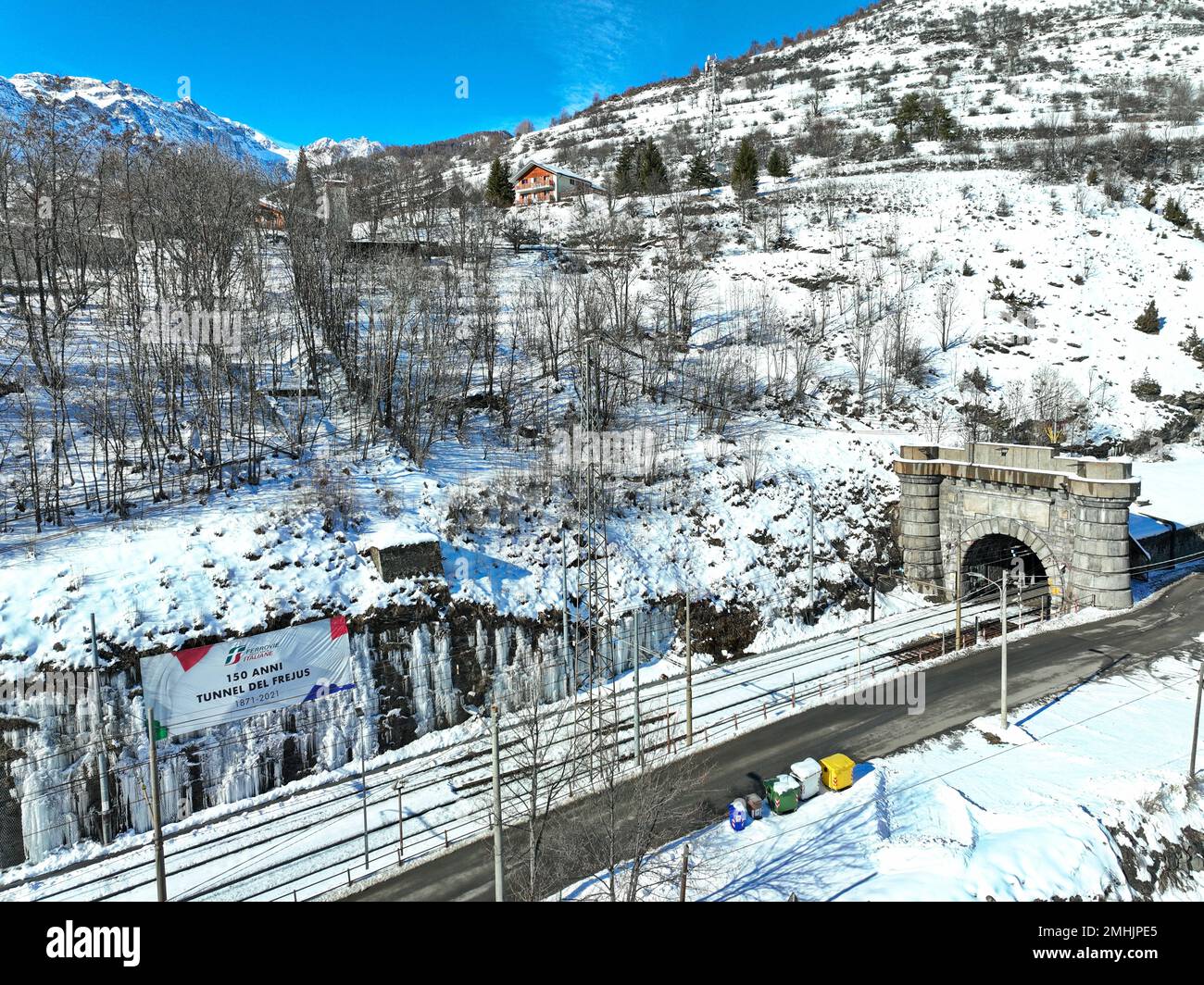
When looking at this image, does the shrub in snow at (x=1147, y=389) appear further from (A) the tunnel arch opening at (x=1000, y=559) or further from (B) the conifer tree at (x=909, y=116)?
(B) the conifer tree at (x=909, y=116)

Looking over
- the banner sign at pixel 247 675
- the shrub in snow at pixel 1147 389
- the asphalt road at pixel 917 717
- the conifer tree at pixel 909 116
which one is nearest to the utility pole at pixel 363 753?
the banner sign at pixel 247 675

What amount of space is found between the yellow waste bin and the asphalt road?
1.44 metres

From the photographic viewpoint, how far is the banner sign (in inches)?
825

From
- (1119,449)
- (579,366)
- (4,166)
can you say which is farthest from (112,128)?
(1119,449)

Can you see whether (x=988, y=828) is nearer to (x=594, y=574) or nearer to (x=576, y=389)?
(x=594, y=574)

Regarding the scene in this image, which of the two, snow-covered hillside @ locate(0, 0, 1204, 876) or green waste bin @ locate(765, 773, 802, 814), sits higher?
snow-covered hillside @ locate(0, 0, 1204, 876)

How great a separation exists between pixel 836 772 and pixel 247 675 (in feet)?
64.6

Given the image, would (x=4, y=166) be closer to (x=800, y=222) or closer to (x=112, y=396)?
(x=112, y=396)

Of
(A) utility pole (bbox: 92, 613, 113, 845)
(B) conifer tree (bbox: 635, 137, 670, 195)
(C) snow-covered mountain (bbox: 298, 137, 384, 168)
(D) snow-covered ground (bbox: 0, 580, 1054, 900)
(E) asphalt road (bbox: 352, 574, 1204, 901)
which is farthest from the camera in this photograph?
(C) snow-covered mountain (bbox: 298, 137, 384, 168)

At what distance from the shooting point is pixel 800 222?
7950 cm

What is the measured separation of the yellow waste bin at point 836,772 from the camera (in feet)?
70.4

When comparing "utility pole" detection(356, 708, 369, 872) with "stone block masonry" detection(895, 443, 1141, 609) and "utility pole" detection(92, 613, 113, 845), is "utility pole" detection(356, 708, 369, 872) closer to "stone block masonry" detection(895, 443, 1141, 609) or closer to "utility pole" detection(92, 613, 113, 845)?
"utility pole" detection(92, 613, 113, 845)

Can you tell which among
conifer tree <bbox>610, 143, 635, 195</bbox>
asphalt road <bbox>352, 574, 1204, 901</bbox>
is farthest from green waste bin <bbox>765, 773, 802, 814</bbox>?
conifer tree <bbox>610, 143, 635, 195</bbox>

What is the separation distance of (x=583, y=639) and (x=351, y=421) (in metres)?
19.0
